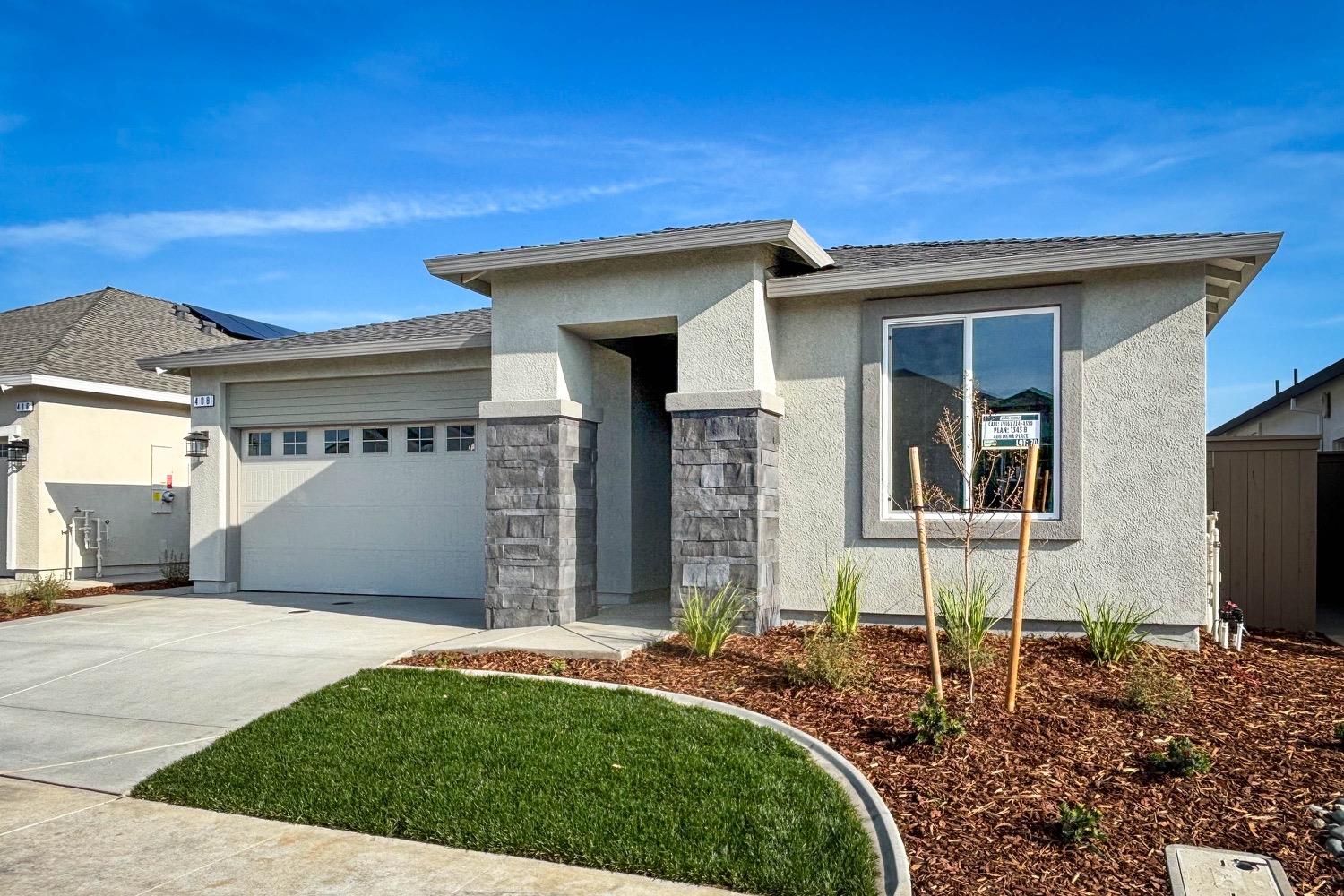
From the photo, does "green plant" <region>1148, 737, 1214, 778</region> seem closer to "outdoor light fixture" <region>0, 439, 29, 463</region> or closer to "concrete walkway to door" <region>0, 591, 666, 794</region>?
"concrete walkway to door" <region>0, 591, 666, 794</region>

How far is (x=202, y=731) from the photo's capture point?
649cm

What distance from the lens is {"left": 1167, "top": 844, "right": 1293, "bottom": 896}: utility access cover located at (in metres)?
4.05

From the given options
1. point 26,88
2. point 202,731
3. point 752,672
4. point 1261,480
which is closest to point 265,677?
point 202,731

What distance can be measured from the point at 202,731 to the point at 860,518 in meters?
5.94

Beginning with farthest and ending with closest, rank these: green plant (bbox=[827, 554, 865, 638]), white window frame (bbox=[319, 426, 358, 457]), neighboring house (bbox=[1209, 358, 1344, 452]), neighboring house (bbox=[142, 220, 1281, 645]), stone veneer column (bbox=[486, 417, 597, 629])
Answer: neighboring house (bbox=[1209, 358, 1344, 452]) < white window frame (bbox=[319, 426, 358, 457]) < stone veneer column (bbox=[486, 417, 597, 629]) < green plant (bbox=[827, 554, 865, 638]) < neighboring house (bbox=[142, 220, 1281, 645])

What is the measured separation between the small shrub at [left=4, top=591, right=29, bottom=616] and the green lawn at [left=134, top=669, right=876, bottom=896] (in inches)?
297

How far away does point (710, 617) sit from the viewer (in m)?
8.20

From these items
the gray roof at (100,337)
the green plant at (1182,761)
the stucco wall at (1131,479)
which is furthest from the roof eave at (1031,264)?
the gray roof at (100,337)

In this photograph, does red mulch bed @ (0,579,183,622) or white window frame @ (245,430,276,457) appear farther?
white window frame @ (245,430,276,457)

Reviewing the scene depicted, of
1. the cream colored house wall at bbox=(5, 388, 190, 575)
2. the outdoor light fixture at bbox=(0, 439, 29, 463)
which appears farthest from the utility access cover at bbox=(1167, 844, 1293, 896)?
the outdoor light fixture at bbox=(0, 439, 29, 463)

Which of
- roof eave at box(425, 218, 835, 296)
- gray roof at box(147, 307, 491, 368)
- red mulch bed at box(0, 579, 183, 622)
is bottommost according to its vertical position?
red mulch bed at box(0, 579, 183, 622)

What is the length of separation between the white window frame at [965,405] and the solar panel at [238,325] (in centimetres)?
1431

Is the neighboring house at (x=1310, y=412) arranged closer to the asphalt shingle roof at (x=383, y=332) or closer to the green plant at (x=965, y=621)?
the green plant at (x=965, y=621)

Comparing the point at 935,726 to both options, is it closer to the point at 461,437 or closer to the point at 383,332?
the point at 461,437
